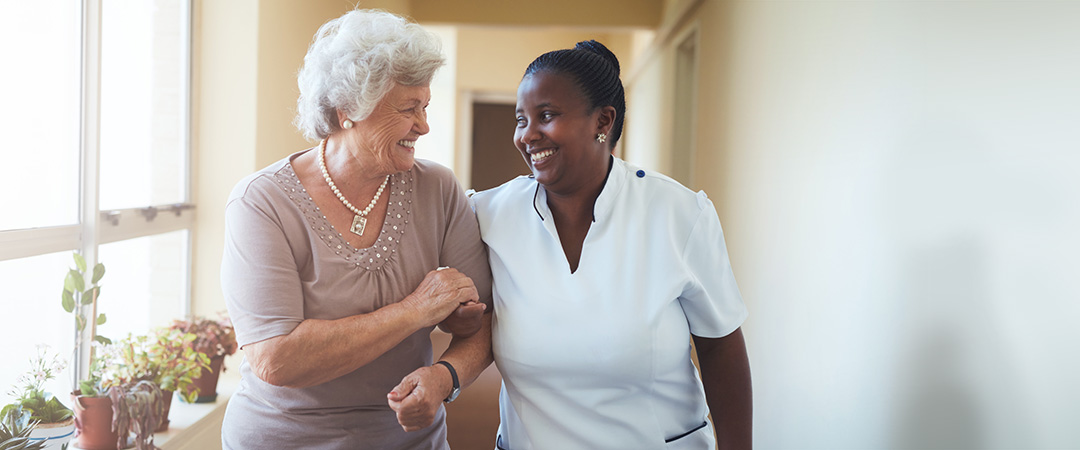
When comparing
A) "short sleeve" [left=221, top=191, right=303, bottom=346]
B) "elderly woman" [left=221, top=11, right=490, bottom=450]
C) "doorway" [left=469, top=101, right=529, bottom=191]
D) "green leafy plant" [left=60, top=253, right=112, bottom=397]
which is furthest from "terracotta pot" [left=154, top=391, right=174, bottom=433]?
"doorway" [left=469, top=101, right=529, bottom=191]

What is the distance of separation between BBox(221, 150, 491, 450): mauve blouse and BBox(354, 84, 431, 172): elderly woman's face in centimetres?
9

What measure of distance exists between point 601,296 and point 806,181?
1329mm

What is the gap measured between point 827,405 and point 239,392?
1.60 metres

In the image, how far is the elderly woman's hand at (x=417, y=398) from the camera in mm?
1275

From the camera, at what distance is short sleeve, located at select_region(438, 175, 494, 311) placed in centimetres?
151

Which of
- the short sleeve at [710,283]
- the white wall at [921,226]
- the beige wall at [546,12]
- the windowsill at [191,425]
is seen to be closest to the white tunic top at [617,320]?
the short sleeve at [710,283]

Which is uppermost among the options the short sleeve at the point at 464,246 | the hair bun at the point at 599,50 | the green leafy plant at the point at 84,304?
the hair bun at the point at 599,50

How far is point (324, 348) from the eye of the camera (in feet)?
4.22

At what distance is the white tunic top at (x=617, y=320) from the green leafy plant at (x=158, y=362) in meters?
1.49

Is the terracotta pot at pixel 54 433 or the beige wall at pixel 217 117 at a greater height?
the beige wall at pixel 217 117

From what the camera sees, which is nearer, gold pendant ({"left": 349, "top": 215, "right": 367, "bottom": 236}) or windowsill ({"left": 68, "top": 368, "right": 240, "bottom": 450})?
gold pendant ({"left": 349, "top": 215, "right": 367, "bottom": 236})

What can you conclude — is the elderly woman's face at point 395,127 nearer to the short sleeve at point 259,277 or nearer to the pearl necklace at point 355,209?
the pearl necklace at point 355,209

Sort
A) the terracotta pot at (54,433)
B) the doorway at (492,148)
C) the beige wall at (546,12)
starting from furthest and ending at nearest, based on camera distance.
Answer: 1. the doorway at (492,148)
2. the beige wall at (546,12)
3. the terracotta pot at (54,433)

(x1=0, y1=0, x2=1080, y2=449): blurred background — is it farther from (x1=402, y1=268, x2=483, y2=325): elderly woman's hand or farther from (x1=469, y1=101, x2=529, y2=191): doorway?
(x1=469, y1=101, x2=529, y2=191): doorway
